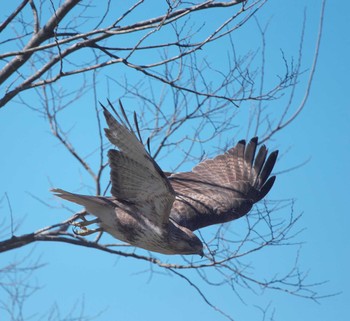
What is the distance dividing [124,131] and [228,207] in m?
2.08

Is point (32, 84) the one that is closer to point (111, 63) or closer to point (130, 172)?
point (111, 63)

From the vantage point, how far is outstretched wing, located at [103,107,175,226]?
5.01 m

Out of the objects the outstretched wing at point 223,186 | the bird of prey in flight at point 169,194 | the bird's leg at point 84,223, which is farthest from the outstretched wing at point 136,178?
the outstretched wing at point 223,186

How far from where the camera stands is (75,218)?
6.00 metres

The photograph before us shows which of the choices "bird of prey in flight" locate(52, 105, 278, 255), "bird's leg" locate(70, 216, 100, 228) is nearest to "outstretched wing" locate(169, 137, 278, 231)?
"bird of prey in flight" locate(52, 105, 278, 255)

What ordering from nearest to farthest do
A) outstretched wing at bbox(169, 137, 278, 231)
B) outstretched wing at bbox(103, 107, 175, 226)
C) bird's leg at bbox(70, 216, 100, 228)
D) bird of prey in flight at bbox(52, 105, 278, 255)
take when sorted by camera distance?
outstretched wing at bbox(103, 107, 175, 226) < bird of prey in flight at bbox(52, 105, 278, 255) < bird's leg at bbox(70, 216, 100, 228) < outstretched wing at bbox(169, 137, 278, 231)

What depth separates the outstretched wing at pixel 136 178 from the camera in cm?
501

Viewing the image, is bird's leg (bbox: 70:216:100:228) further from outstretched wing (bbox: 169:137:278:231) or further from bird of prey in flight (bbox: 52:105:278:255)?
outstretched wing (bbox: 169:137:278:231)

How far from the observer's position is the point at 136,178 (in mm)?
Result: 5426

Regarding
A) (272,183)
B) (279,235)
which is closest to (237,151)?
(272,183)

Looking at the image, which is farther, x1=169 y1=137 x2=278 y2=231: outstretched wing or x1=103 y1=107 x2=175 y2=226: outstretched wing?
x1=169 y1=137 x2=278 y2=231: outstretched wing

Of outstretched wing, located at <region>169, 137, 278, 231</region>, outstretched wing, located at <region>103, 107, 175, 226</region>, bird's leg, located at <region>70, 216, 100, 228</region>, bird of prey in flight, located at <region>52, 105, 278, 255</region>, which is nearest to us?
outstretched wing, located at <region>103, 107, 175, 226</region>

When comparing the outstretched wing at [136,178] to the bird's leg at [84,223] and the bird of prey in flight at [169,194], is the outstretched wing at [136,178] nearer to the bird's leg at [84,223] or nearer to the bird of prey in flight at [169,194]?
the bird of prey in flight at [169,194]

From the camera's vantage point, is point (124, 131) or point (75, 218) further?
point (75, 218)
